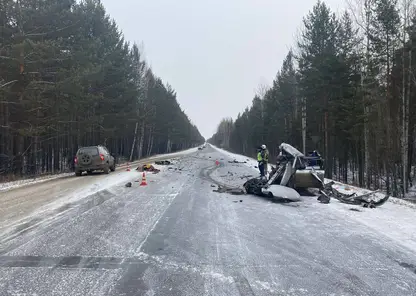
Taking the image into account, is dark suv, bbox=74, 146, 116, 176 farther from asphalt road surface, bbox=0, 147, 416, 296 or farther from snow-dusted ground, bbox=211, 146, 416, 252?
snow-dusted ground, bbox=211, 146, 416, 252

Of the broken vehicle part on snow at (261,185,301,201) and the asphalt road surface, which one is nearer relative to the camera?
the asphalt road surface

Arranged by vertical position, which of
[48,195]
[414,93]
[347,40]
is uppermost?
[347,40]

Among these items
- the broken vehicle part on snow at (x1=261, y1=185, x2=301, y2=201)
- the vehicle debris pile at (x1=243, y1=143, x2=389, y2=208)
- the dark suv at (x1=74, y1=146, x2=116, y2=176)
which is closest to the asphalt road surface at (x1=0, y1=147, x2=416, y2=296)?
the broken vehicle part on snow at (x1=261, y1=185, x2=301, y2=201)

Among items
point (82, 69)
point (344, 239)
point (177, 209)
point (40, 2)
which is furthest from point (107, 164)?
point (344, 239)

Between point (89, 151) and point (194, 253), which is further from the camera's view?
point (89, 151)

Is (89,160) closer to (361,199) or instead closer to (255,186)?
(255,186)

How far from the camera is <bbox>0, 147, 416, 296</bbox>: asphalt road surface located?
151 inches

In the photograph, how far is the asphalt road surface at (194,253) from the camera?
3.85 m

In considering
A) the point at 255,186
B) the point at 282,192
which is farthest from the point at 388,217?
the point at 255,186

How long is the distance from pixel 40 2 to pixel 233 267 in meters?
23.3

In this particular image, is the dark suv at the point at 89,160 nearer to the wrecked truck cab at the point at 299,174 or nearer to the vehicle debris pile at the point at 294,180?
the vehicle debris pile at the point at 294,180

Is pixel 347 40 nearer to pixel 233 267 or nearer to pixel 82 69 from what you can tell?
pixel 82 69

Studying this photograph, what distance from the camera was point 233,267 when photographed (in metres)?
4.46

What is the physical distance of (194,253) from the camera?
201 inches
